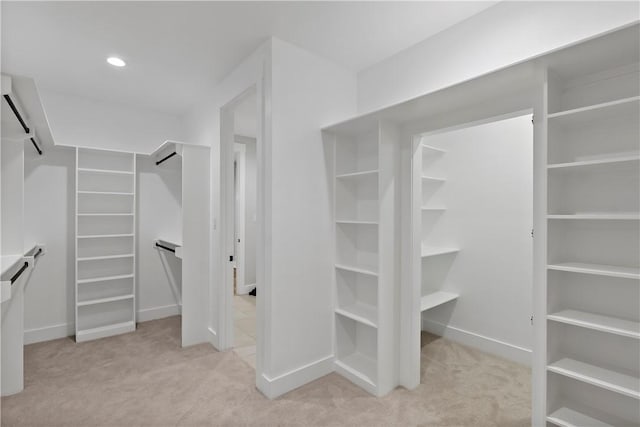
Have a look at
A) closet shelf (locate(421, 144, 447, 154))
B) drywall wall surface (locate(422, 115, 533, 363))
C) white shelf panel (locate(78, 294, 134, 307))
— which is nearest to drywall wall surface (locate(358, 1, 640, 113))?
closet shelf (locate(421, 144, 447, 154))

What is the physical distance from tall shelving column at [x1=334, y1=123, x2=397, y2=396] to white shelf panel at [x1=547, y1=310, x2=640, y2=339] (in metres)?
1.08

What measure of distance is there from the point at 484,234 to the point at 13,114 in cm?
387

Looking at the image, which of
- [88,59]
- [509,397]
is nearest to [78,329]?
[88,59]

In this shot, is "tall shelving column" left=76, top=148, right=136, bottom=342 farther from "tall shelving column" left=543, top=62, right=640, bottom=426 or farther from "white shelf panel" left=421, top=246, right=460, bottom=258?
"tall shelving column" left=543, top=62, right=640, bottom=426

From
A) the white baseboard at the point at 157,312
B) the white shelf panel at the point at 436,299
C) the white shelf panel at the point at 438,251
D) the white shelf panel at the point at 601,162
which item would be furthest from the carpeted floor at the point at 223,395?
the white shelf panel at the point at 601,162

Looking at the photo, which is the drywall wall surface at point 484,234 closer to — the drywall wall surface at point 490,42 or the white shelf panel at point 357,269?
the drywall wall surface at point 490,42

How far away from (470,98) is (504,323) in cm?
220

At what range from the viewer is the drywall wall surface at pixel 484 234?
2.88 m

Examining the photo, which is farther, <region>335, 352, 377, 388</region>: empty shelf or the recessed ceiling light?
the recessed ceiling light

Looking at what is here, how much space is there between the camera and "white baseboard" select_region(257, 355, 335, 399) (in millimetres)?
2330

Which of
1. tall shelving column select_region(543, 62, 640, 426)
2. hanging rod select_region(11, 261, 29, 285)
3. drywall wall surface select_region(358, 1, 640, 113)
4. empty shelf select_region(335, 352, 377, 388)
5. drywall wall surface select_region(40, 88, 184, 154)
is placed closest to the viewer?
tall shelving column select_region(543, 62, 640, 426)

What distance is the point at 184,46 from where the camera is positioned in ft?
8.30

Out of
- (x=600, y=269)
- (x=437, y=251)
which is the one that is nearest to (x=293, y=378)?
(x=437, y=251)

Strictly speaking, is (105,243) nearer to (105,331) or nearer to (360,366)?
(105,331)
